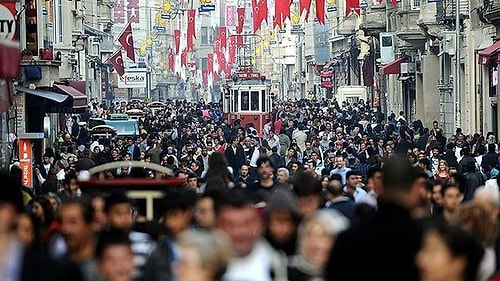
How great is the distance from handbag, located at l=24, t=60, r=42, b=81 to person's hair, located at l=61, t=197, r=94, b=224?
3084 cm

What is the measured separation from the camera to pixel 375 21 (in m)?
71.2

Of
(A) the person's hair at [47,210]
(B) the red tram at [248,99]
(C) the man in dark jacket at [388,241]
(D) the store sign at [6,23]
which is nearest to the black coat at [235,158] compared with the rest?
(D) the store sign at [6,23]

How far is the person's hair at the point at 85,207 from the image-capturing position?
10414 mm

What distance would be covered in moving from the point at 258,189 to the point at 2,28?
15.1 feet

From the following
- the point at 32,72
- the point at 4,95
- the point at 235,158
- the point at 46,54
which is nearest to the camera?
the point at 4,95

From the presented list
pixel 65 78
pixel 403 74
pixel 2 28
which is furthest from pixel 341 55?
pixel 2 28

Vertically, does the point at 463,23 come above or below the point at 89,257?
above

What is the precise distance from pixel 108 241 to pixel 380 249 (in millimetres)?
1978

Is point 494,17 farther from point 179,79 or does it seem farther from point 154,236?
point 179,79

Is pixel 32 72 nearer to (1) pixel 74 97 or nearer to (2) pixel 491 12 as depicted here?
(1) pixel 74 97

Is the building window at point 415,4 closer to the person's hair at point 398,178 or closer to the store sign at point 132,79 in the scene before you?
the store sign at point 132,79

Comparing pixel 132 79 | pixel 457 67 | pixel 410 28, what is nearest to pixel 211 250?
pixel 457 67

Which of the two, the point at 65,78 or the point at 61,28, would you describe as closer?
the point at 65,78

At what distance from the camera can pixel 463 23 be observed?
164 ft
